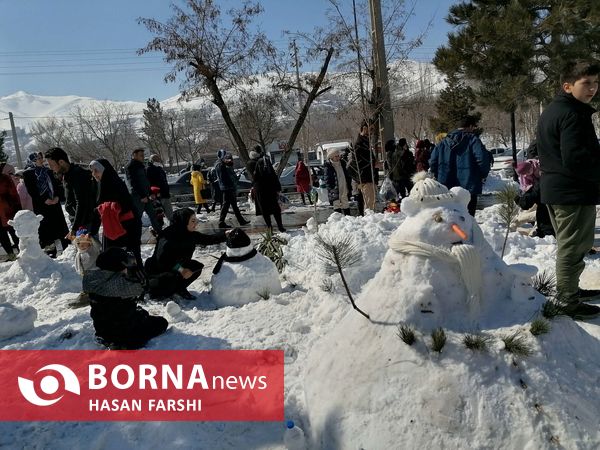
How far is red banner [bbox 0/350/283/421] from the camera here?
300 cm

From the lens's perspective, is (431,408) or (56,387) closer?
(431,408)

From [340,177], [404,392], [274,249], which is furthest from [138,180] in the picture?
[404,392]

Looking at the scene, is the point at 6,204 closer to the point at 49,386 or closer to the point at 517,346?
the point at 49,386

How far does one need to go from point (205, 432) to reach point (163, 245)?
109 inches

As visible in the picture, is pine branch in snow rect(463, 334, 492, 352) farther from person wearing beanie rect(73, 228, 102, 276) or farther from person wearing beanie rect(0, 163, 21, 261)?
person wearing beanie rect(0, 163, 21, 261)

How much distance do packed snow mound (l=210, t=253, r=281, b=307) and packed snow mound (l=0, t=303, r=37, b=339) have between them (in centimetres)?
178

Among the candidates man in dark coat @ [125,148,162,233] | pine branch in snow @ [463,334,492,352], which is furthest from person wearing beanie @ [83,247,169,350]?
man in dark coat @ [125,148,162,233]

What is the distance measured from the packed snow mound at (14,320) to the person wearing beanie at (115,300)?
113cm

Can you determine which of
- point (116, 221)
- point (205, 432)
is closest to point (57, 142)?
point (116, 221)

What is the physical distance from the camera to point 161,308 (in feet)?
15.9

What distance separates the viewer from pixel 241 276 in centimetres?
469

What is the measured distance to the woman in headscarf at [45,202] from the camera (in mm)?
8133

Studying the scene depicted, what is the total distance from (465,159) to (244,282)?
3.47 meters

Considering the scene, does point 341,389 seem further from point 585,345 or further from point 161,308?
point 161,308
